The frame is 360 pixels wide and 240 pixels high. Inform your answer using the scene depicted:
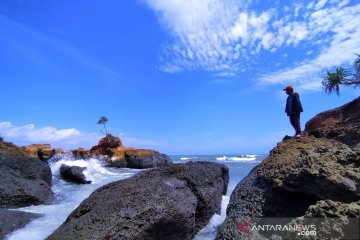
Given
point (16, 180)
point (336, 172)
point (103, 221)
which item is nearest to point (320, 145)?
point (336, 172)

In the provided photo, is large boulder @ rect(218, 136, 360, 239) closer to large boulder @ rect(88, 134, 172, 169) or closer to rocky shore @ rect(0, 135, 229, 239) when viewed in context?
rocky shore @ rect(0, 135, 229, 239)

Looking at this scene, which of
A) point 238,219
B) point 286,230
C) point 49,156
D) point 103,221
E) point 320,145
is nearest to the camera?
point 286,230

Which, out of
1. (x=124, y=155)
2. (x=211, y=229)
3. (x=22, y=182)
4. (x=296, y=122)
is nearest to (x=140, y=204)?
(x=211, y=229)

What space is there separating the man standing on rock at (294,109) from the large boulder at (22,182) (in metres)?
8.76

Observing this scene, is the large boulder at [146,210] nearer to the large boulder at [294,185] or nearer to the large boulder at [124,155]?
the large boulder at [294,185]

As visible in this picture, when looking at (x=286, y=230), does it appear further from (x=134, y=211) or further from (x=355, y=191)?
(x=134, y=211)

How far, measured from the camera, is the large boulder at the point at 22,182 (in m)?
11.7

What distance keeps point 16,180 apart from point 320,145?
404 inches

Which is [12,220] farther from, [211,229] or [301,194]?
[301,194]

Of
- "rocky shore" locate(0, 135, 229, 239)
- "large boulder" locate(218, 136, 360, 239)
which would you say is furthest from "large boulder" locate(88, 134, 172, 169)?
"large boulder" locate(218, 136, 360, 239)

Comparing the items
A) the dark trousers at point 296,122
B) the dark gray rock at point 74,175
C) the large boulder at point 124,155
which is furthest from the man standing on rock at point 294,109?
the large boulder at point 124,155

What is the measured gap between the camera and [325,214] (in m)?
4.18

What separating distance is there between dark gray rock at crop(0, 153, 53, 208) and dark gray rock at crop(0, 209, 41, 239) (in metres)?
2.92

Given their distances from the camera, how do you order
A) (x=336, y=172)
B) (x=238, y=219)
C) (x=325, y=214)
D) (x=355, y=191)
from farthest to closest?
(x=238, y=219)
(x=336, y=172)
(x=355, y=191)
(x=325, y=214)
